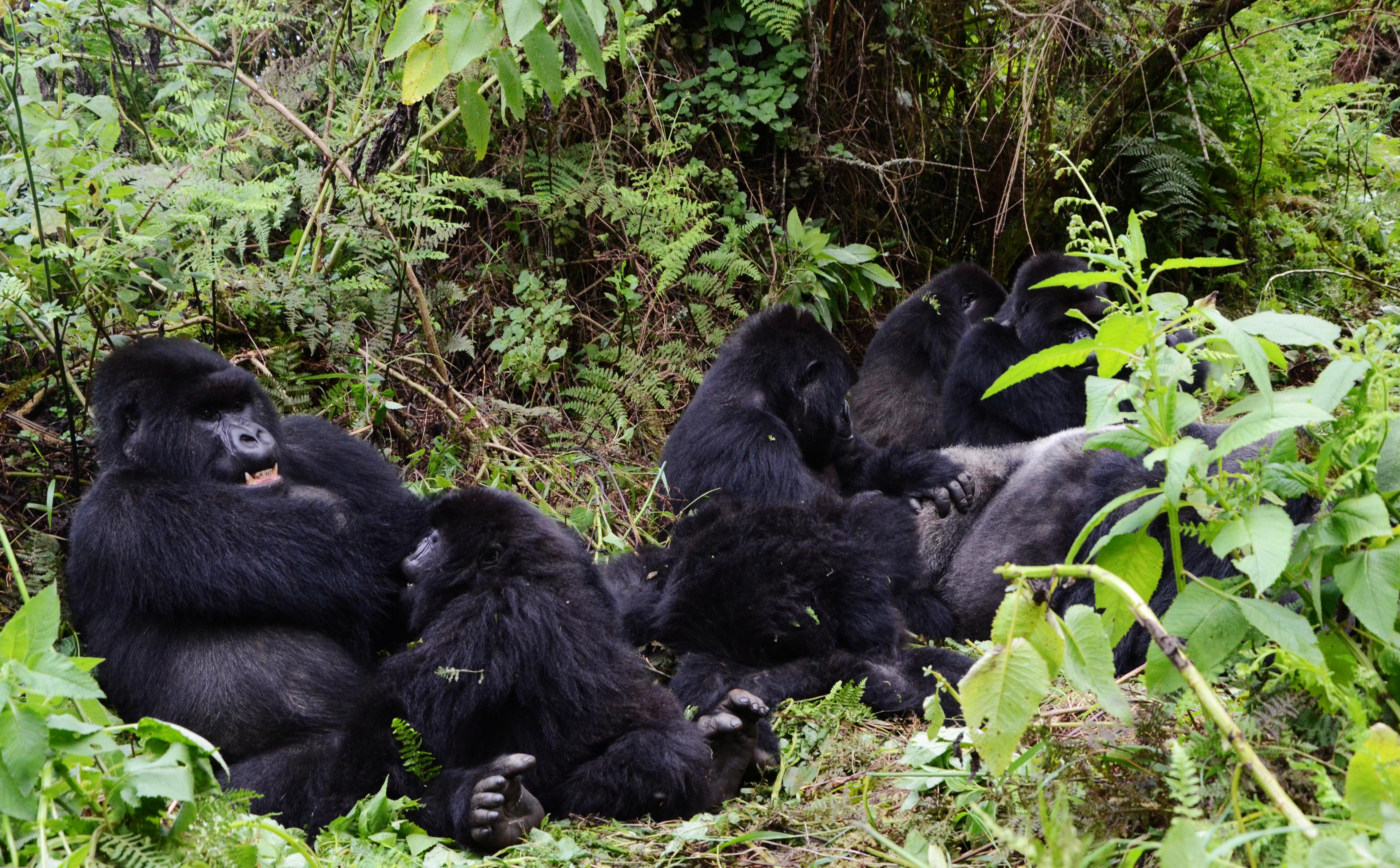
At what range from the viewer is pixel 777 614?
366cm

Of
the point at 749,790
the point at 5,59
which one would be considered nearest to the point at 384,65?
the point at 5,59

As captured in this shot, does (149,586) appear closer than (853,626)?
Yes

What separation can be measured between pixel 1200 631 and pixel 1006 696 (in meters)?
0.32

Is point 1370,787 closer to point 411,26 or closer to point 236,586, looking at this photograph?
point 236,586

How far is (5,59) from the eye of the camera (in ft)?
13.9


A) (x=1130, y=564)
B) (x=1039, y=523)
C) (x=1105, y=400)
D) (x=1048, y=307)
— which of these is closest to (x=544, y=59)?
(x=1105, y=400)

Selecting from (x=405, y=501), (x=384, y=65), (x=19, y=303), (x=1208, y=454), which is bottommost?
(x=405, y=501)

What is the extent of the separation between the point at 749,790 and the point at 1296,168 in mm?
5814

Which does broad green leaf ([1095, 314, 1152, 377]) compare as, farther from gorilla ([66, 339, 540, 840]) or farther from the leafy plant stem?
gorilla ([66, 339, 540, 840])

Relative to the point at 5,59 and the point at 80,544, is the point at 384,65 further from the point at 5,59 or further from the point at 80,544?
the point at 80,544

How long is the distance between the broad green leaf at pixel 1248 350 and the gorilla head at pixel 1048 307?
3652 millimetres

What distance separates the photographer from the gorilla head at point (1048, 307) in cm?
546

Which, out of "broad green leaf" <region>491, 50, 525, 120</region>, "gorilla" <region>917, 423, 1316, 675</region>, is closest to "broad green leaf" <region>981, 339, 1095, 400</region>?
"gorilla" <region>917, 423, 1316, 675</region>

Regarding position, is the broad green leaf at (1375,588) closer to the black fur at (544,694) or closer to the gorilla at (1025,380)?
the black fur at (544,694)
